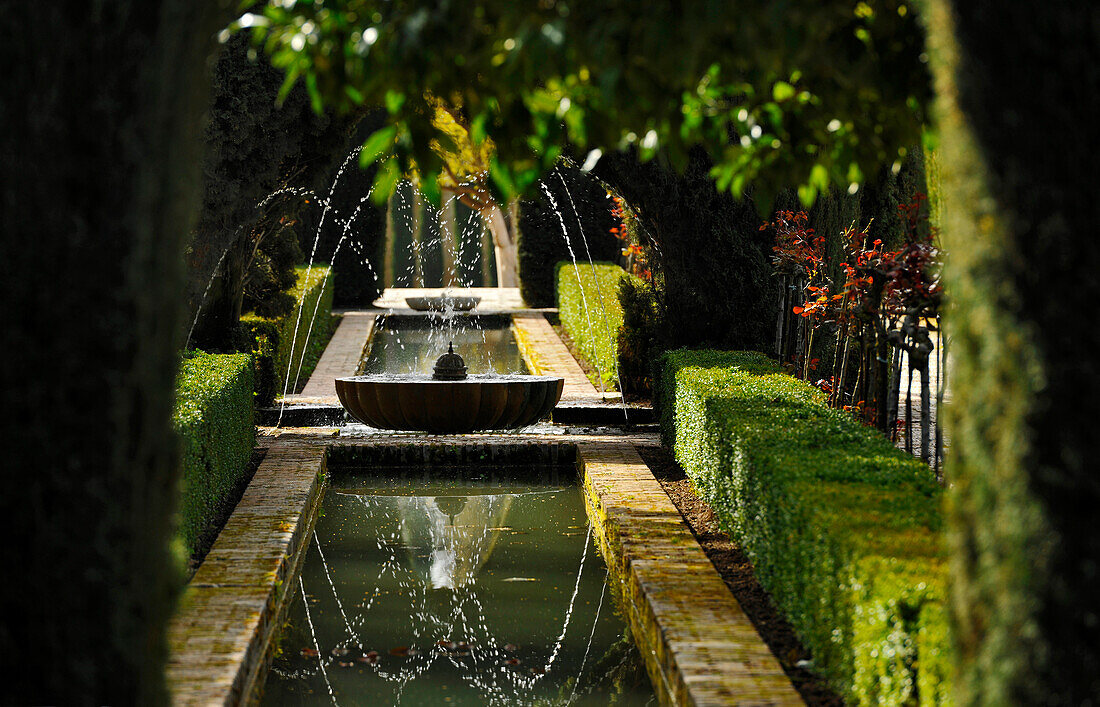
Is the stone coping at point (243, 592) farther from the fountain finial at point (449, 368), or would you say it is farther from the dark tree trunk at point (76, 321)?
the fountain finial at point (449, 368)

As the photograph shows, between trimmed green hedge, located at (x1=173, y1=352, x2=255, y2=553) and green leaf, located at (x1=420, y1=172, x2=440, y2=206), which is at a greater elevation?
green leaf, located at (x1=420, y1=172, x2=440, y2=206)

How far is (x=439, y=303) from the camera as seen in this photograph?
18.9m

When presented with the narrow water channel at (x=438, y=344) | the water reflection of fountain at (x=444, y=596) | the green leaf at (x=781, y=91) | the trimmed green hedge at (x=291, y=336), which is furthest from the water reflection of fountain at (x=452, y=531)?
the narrow water channel at (x=438, y=344)

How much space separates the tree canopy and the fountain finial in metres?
4.96

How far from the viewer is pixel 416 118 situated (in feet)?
8.66

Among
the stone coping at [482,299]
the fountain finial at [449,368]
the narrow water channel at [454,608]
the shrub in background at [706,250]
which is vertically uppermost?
the shrub in background at [706,250]

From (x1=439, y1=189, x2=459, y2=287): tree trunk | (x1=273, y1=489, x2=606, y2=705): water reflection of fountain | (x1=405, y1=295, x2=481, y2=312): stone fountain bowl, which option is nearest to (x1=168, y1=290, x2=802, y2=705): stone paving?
(x1=273, y1=489, x2=606, y2=705): water reflection of fountain

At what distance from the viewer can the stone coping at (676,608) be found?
131 inches

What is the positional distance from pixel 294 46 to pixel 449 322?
15.8 meters

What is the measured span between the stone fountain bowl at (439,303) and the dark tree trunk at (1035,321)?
1688cm

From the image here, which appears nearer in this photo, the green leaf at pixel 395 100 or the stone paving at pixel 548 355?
the green leaf at pixel 395 100

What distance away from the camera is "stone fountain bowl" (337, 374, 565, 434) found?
305 inches

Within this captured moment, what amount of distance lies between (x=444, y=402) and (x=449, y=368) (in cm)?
27

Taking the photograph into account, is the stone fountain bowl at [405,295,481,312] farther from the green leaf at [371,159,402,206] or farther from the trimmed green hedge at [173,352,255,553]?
Answer: the green leaf at [371,159,402,206]
